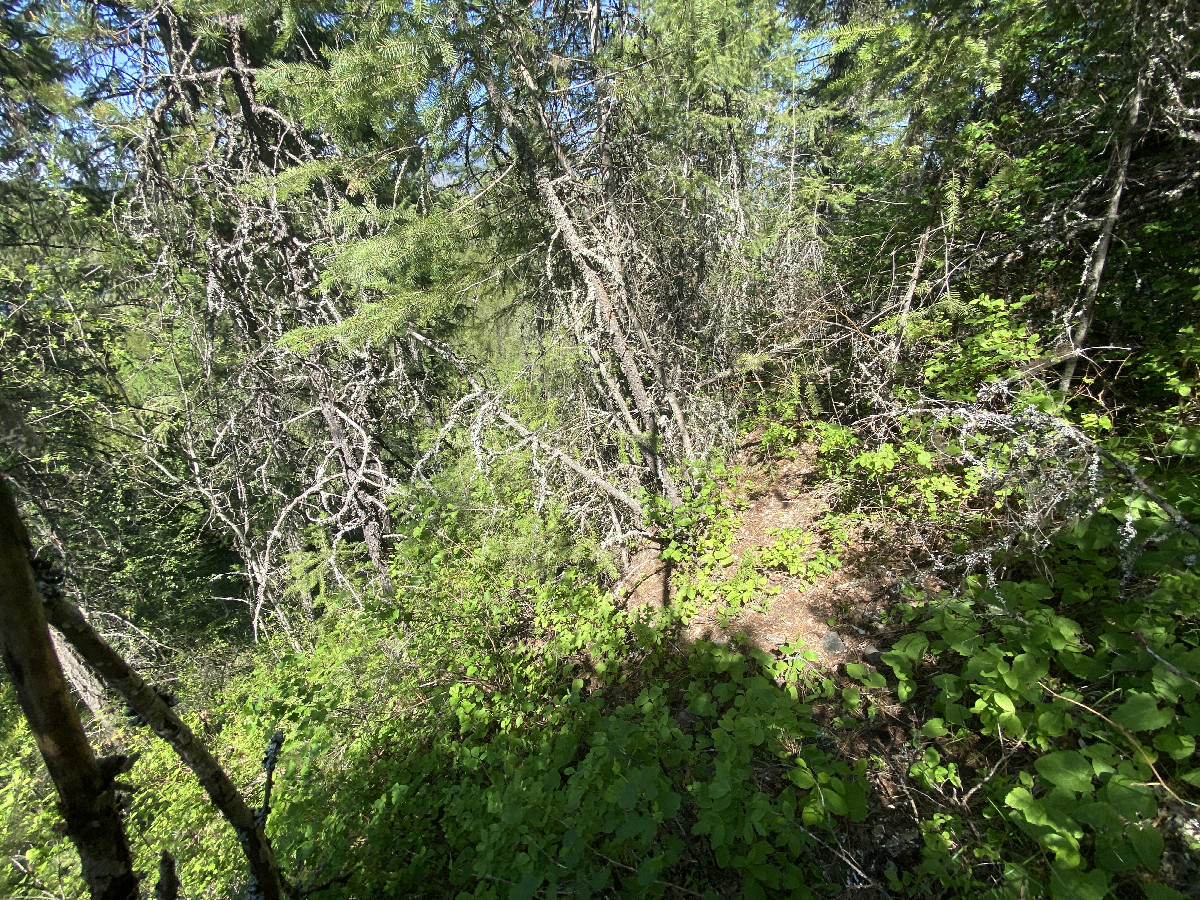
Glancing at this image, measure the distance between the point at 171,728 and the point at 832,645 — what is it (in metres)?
3.61

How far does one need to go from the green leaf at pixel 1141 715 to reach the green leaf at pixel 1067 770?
6.8 inches

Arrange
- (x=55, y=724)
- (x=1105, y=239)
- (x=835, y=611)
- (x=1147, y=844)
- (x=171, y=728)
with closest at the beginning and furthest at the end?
(x=55, y=724) < (x=1147, y=844) < (x=171, y=728) < (x=1105, y=239) < (x=835, y=611)

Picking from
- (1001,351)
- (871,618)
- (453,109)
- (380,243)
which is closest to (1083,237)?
(1001,351)

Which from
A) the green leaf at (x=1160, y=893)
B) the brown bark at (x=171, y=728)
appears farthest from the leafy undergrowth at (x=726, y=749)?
the brown bark at (x=171, y=728)

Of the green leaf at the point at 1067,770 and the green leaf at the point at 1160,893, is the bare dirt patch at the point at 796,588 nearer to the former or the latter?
the green leaf at the point at 1067,770

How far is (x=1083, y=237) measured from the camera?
12.9 ft

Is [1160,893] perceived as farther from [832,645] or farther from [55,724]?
[55,724]

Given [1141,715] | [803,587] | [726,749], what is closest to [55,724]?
[726,749]

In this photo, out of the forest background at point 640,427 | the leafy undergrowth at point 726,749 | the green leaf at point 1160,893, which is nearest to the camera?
the green leaf at point 1160,893

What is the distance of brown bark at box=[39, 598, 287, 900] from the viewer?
4.07 ft

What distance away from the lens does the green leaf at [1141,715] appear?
4.72 ft

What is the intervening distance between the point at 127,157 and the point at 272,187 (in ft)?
5.61

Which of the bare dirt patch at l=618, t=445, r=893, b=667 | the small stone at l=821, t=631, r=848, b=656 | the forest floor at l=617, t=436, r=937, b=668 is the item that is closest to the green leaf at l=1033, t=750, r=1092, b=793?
the forest floor at l=617, t=436, r=937, b=668

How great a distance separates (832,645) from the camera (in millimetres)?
3463
